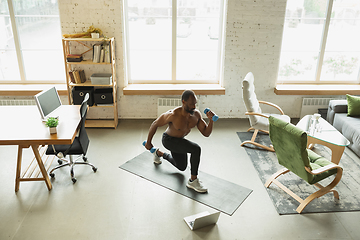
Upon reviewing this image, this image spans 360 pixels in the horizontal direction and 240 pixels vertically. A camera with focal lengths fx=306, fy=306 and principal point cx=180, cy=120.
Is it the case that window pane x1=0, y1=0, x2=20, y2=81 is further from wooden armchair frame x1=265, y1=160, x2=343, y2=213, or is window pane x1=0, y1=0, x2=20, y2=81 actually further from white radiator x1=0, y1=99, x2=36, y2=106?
wooden armchair frame x1=265, y1=160, x2=343, y2=213

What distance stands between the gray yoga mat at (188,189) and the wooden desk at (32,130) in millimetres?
988

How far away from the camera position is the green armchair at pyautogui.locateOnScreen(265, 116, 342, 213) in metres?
3.22

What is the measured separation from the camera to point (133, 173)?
13.5 ft

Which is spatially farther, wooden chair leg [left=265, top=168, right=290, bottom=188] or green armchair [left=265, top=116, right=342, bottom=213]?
wooden chair leg [left=265, top=168, right=290, bottom=188]

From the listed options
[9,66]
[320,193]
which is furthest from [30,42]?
[320,193]

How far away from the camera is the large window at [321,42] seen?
5.63 metres

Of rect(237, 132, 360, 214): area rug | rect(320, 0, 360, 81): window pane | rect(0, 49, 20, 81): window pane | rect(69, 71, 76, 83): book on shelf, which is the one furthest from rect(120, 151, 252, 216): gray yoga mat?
rect(320, 0, 360, 81): window pane

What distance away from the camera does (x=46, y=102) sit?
4004 millimetres

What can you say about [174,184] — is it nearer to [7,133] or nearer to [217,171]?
[217,171]

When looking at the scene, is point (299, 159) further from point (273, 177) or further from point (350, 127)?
point (350, 127)

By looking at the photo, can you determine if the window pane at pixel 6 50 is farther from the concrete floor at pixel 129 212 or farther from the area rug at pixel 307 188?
the area rug at pixel 307 188

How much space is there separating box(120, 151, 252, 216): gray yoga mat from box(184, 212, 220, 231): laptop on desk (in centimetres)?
28

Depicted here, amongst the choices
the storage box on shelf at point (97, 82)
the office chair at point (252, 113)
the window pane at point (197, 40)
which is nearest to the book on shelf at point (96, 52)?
the storage box on shelf at point (97, 82)

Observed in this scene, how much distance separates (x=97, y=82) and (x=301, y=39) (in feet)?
12.7
